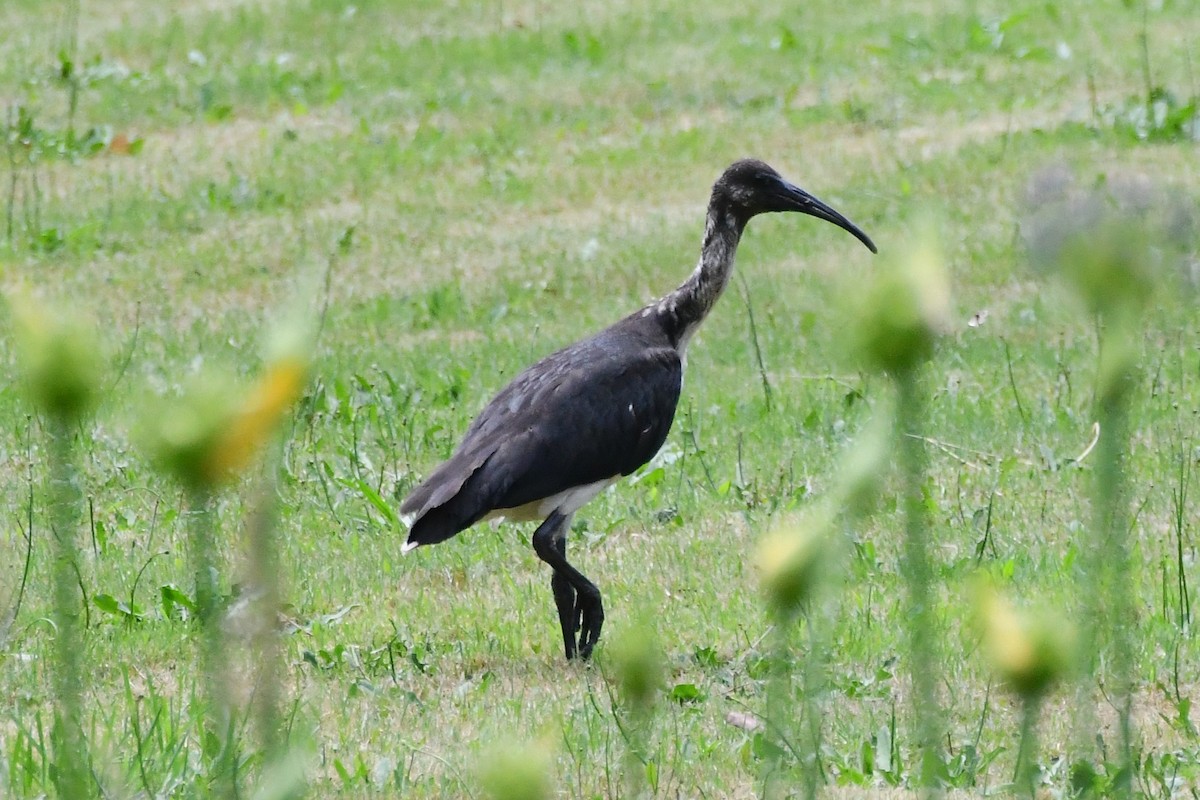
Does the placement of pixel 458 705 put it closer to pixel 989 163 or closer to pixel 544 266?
pixel 544 266

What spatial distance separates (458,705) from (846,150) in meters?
8.64

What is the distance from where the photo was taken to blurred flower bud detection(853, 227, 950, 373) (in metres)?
1.21

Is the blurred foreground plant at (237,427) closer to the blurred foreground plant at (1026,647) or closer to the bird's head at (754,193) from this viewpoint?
the blurred foreground plant at (1026,647)

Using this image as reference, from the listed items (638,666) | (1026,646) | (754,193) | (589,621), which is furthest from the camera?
(754,193)

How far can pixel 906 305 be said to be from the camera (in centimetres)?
122

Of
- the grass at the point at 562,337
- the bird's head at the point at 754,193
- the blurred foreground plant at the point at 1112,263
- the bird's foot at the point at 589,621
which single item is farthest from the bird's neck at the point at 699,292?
the blurred foreground plant at the point at 1112,263

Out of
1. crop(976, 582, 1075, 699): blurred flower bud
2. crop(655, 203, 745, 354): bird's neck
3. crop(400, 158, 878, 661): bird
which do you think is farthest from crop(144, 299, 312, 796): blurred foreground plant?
crop(655, 203, 745, 354): bird's neck

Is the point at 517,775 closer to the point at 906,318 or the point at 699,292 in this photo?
the point at 906,318

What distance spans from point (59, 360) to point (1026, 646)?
74 cm

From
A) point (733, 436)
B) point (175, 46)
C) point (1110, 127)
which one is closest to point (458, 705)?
point (733, 436)

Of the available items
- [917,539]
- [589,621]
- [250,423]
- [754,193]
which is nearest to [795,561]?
[917,539]

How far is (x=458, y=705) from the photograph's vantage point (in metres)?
5.31

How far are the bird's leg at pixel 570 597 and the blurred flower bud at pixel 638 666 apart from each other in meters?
4.23

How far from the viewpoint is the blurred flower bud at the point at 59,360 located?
1.19m
